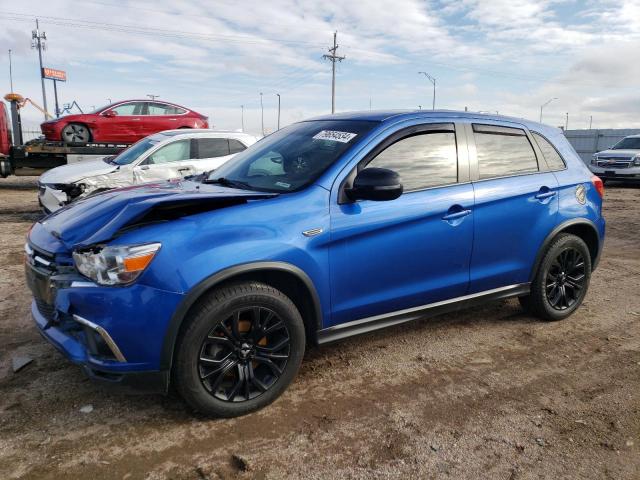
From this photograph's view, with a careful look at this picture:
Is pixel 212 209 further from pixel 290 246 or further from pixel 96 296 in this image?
pixel 96 296

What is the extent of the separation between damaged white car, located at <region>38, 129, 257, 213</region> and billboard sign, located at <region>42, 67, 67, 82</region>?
47399 millimetres

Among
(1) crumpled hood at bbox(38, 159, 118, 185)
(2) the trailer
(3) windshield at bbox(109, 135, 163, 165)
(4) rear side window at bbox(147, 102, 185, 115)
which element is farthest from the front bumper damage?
(4) rear side window at bbox(147, 102, 185, 115)

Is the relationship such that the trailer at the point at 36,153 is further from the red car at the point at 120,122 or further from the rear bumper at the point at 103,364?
the rear bumper at the point at 103,364

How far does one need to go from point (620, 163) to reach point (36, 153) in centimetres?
1722

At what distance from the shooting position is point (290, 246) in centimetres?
289

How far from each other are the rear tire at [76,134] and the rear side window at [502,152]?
37.6ft

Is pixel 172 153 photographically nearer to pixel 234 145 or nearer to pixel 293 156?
pixel 234 145

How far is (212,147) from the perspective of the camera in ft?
30.1

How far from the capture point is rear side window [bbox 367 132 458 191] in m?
3.43

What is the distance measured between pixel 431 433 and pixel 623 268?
15.9ft

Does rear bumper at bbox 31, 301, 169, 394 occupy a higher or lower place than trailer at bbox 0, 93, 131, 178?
lower

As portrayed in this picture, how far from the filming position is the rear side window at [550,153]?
4.28 metres

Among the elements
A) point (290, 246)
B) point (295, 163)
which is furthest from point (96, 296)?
point (295, 163)

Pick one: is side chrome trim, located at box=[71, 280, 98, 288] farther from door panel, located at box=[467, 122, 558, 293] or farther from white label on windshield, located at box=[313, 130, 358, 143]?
door panel, located at box=[467, 122, 558, 293]
